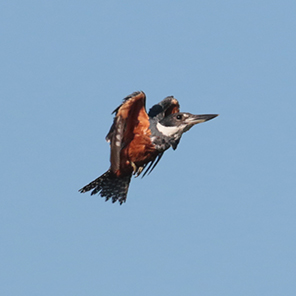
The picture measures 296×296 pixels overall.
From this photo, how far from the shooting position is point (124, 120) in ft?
53.0

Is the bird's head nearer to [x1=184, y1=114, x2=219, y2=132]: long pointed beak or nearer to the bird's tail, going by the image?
[x1=184, y1=114, x2=219, y2=132]: long pointed beak

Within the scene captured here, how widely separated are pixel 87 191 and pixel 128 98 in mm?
3245

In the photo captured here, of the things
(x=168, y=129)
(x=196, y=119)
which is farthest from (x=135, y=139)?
(x=196, y=119)

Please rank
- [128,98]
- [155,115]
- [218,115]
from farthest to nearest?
[155,115] < [218,115] < [128,98]

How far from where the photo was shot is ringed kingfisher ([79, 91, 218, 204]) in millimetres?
15891

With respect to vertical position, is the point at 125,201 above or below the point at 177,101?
below

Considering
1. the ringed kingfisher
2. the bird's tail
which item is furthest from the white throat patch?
the bird's tail

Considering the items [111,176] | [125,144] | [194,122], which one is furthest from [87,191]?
[194,122]

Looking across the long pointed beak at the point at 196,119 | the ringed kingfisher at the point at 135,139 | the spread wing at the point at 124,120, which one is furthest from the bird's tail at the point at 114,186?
the long pointed beak at the point at 196,119

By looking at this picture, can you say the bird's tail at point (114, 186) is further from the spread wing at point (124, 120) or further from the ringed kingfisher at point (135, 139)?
the spread wing at point (124, 120)

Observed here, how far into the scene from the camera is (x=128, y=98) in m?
15.9

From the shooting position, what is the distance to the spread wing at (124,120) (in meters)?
15.7

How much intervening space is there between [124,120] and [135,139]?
0.88 metres

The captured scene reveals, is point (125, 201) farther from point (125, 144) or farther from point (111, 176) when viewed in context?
point (125, 144)
